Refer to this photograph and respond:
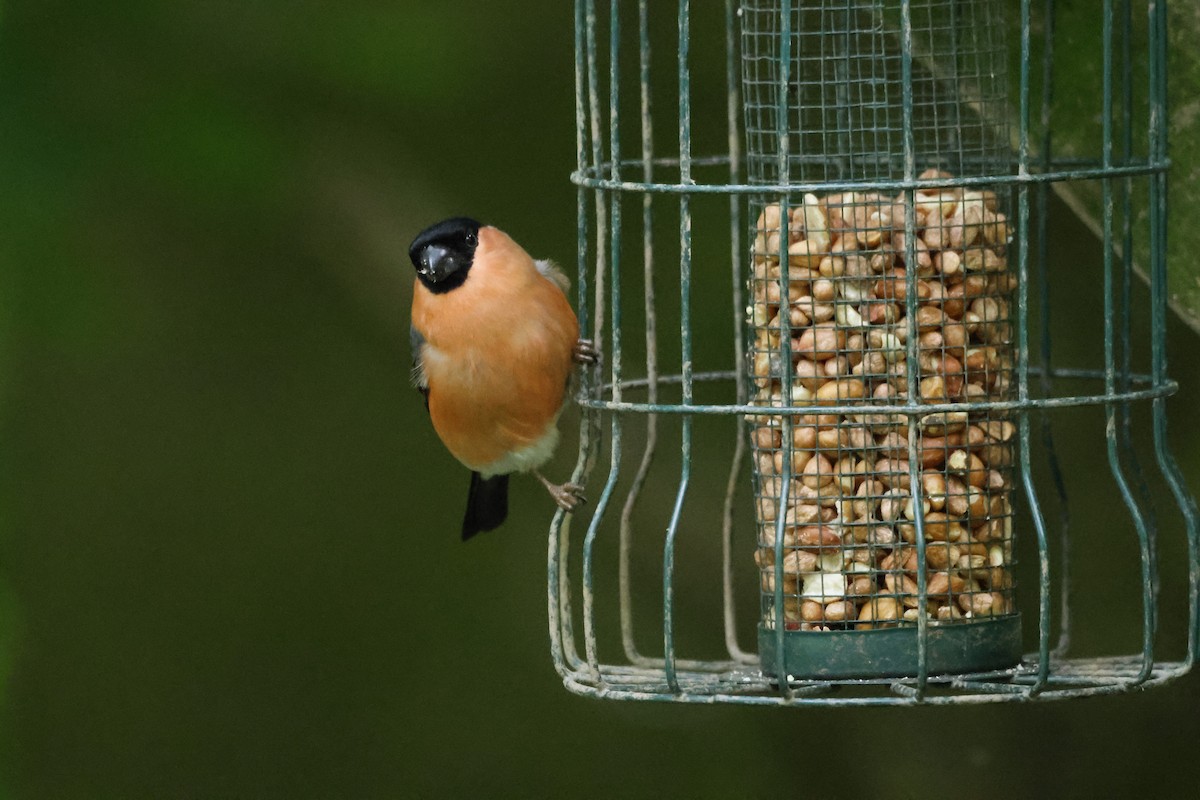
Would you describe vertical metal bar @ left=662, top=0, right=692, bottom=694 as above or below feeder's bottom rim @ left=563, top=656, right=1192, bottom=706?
above

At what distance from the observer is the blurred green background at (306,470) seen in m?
5.55

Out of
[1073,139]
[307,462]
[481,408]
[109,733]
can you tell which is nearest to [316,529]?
[307,462]

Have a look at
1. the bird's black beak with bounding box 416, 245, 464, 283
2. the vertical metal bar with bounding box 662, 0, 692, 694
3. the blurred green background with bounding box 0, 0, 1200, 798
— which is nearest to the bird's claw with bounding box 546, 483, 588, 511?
the vertical metal bar with bounding box 662, 0, 692, 694

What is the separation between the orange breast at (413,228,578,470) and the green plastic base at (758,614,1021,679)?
41.9 inches

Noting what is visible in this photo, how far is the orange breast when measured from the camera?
4.37 m

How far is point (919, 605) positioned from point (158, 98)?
127 inches

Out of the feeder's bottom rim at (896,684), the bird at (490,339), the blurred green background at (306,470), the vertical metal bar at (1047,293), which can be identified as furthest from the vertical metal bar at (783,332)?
the blurred green background at (306,470)

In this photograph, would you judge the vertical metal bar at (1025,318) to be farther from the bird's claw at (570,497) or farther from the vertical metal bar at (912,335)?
the bird's claw at (570,497)

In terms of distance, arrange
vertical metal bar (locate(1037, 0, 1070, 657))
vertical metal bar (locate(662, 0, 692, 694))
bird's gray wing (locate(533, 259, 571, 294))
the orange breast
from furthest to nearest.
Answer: bird's gray wing (locate(533, 259, 571, 294)) → the orange breast → vertical metal bar (locate(1037, 0, 1070, 657)) → vertical metal bar (locate(662, 0, 692, 694))

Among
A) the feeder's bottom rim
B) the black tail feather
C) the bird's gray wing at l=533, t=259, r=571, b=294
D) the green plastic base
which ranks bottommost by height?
the feeder's bottom rim

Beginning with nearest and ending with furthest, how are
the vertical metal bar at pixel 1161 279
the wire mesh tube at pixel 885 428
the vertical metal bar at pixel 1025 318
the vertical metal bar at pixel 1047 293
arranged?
the vertical metal bar at pixel 1025 318 < the vertical metal bar at pixel 1161 279 < the wire mesh tube at pixel 885 428 < the vertical metal bar at pixel 1047 293

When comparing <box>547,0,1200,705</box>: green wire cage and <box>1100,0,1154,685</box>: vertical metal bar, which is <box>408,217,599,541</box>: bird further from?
<box>1100,0,1154,685</box>: vertical metal bar

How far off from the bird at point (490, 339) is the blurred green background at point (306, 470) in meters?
1.17

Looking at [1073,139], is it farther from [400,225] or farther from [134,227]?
[134,227]
